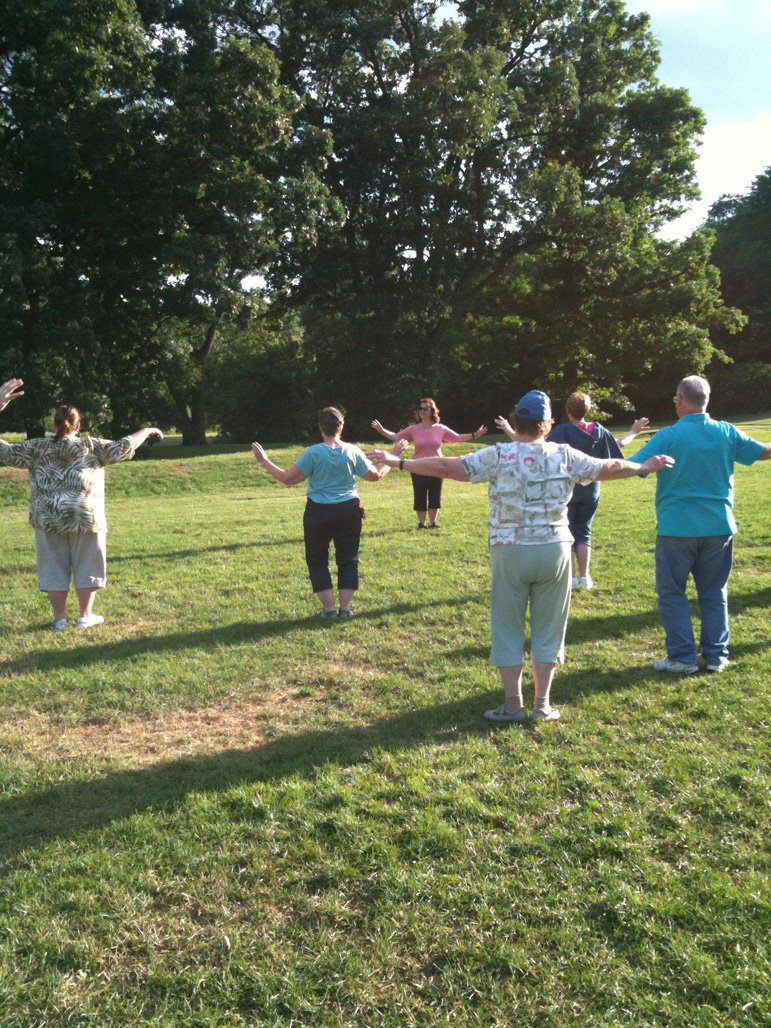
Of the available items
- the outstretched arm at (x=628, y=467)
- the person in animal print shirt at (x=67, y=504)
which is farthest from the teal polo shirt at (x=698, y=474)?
the person in animal print shirt at (x=67, y=504)

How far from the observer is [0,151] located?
23.5 metres

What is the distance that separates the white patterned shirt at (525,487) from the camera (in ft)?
16.3

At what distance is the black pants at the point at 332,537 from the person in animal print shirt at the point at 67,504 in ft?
6.38

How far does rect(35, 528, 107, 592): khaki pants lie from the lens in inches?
310

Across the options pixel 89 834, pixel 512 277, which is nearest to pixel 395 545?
pixel 89 834

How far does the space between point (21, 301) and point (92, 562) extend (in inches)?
636

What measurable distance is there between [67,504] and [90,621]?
3.94 feet

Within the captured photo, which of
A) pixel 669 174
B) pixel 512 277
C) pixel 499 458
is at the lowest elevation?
pixel 499 458

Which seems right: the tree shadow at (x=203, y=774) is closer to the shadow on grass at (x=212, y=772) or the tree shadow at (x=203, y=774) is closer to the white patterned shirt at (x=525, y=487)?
the shadow on grass at (x=212, y=772)

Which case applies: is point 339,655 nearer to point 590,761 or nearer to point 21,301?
point 590,761

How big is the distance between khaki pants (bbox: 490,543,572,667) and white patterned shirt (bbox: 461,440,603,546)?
0.08m

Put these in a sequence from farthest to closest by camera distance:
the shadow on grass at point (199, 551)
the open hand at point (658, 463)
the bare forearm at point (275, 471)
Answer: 1. the shadow on grass at point (199, 551)
2. the bare forearm at point (275, 471)
3. the open hand at point (658, 463)

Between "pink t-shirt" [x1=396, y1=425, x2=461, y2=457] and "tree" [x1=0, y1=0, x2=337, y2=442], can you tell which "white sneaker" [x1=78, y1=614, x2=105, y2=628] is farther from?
"tree" [x1=0, y1=0, x2=337, y2=442]

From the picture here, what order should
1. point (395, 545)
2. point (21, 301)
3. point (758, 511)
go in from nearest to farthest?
point (395, 545) < point (758, 511) < point (21, 301)
